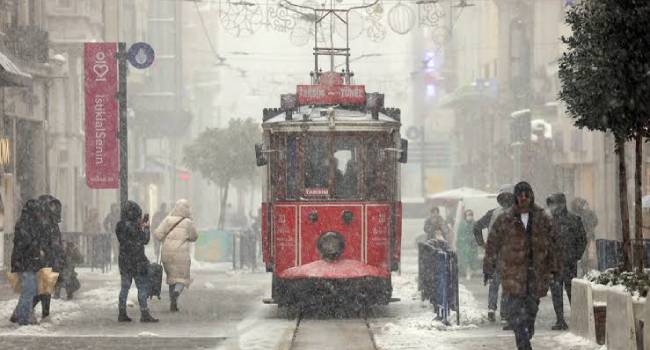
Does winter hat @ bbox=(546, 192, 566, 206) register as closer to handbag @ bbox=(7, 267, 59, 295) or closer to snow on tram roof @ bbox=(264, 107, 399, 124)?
snow on tram roof @ bbox=(264, 107, 399, 124)

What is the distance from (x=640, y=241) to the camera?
54.0ft

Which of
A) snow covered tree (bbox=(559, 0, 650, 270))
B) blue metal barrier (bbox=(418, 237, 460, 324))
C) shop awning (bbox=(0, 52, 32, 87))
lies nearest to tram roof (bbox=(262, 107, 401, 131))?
blue metal barrier (bbox=(418, 237, 460, 324))

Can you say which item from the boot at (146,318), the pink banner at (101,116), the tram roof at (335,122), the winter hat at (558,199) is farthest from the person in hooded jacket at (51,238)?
the pink banner at (101,116)

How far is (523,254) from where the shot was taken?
13.6m

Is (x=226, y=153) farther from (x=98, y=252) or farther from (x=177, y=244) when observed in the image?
(x=177, y=244)

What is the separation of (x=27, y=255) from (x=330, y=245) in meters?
4.39

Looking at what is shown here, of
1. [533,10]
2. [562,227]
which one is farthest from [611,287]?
[533,10]

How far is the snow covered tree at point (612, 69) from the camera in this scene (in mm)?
14367

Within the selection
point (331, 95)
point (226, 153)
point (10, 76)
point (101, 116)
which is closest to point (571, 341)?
point (331, 95)

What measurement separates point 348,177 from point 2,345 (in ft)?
21.3

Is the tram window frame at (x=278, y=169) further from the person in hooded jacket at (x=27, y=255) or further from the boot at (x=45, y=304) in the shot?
the person in hooded jacket at (x=27, y=255)

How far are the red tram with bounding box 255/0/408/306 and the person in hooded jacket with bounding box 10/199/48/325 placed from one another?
12.3 ft

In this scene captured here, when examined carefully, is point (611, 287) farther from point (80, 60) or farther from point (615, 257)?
point (80, 60)

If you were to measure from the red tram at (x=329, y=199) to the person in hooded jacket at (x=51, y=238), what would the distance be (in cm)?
304
